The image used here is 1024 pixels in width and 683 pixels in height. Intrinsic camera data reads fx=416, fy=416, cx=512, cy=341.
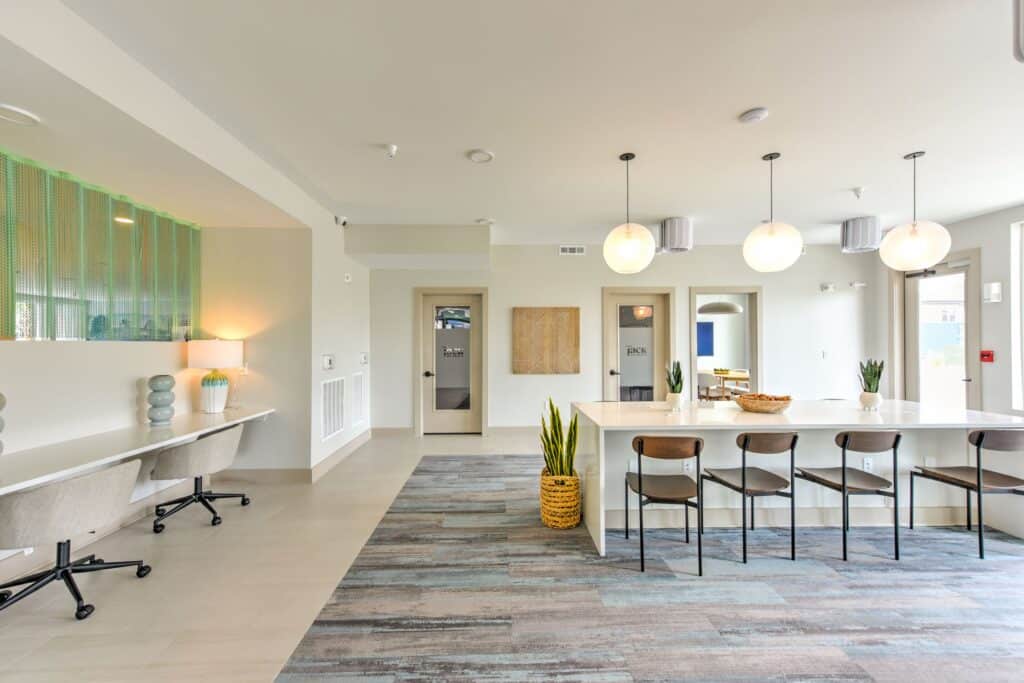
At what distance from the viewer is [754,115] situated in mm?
2527

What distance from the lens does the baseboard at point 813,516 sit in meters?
3.04

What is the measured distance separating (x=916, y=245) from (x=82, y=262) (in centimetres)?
560

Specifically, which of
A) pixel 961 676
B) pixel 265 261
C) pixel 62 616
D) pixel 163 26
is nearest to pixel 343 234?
pixel 265 261

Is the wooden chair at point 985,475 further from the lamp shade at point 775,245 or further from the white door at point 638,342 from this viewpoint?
the white door at point 638,342

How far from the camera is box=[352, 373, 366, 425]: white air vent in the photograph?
532cm

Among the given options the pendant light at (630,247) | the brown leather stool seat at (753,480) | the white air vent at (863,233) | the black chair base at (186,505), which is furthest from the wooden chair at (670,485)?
the white air vent at (863,233)

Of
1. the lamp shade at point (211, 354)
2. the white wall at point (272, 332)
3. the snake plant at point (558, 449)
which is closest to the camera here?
the snake plant at point (558, 449)

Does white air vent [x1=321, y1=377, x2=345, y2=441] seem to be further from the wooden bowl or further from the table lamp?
the wooden bowl

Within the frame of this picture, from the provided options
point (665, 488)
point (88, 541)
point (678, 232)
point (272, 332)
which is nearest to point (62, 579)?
point (88, 541)

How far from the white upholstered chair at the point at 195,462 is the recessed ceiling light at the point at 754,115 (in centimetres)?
416

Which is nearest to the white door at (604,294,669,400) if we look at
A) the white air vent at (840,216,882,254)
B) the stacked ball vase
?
the white air vent at (840,216,882,254)

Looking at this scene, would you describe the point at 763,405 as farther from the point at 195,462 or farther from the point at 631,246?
the point at 195,462

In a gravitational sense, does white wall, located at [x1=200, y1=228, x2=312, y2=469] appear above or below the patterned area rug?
above

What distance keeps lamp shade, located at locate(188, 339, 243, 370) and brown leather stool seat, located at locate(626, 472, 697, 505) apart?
11.3 feet
